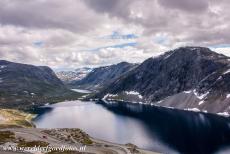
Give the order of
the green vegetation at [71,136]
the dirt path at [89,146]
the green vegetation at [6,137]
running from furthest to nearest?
the green vegetation at [71,136] → the green vegetation at [6,137] → the dirt path at [89,146]

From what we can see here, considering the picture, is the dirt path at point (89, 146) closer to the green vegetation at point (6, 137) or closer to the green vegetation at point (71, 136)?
the green vegetation at point (71, 136)

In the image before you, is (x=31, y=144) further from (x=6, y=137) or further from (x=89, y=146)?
(x=89, y=146)

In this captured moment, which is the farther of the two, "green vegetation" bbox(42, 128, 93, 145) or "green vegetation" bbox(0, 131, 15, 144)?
"green vegetation" bbox(42, 128, 93, 145)

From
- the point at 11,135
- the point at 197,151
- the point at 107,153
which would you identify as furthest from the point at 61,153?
the point at 197,151

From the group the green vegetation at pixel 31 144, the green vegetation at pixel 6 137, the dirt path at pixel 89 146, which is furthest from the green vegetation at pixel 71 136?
A: the green vegetation at pixel 6 137

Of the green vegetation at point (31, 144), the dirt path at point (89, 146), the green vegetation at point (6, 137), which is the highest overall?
the green vegetation at point (6, 137)

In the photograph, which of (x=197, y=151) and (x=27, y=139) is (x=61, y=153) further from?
(x=197, y=151)

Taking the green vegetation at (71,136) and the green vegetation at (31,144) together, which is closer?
the green vegetation at (31,144)

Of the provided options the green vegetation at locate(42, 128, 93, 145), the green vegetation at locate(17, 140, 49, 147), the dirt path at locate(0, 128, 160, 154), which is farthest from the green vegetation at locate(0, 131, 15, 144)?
the green vegetation at locate(42, 128, 93, 145)

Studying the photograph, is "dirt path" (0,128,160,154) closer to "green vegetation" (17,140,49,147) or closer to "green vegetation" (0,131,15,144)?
"green vegetation" (0,131,15,144)

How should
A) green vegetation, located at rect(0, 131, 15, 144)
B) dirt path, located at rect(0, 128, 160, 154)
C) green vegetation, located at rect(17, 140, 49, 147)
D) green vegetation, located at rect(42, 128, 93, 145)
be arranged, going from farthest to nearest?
green vegetation, located at rect(42, 128, 93, 145), green vegetation, located at rect(0, 131, 15, 144), dirt path, located at rect(0, 128, 160, 154), green vegetation, located at rect(17, 140, 49, 147)

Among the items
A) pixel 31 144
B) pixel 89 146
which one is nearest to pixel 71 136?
pixel 89 146
